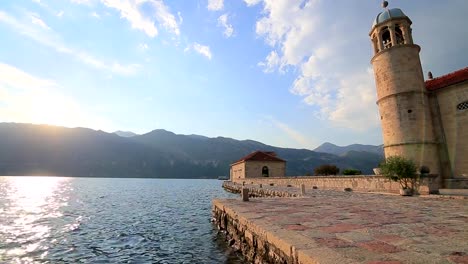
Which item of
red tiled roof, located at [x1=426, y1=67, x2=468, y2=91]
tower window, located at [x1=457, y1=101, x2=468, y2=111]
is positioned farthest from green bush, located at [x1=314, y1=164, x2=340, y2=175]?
tower window, located at [x1=457, y1=101, x2=468, y2=111]

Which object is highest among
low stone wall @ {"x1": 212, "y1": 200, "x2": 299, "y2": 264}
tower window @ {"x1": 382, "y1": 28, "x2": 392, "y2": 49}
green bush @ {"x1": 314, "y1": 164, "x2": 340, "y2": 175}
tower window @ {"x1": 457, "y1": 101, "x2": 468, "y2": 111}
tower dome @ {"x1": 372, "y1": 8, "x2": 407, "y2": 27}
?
tower dome @ {"x1": 372, "y1": 8, "x2": 407, "y2": 27}

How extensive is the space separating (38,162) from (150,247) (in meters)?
198

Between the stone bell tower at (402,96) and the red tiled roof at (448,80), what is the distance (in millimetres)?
1491

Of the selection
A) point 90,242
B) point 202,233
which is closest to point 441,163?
point 202,233

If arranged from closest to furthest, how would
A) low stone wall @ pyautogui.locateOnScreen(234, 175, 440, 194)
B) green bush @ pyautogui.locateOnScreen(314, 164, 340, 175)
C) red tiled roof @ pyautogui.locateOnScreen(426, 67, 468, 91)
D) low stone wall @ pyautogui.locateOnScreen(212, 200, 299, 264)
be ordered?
1. low stone wall @ pyautogui.locateOnScreen(212, 200, 299, 264)
2. low stone wall @ pyautogui.locateOnScreen(234, 175, 440, 194)
3. red tiled roof @ pyautogui.locateOnScreen(426, 67, 468, 91)
4. green bush @ pyautogui.locateOnScreen(314, 164, 340, 175)

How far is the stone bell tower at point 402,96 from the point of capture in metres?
20.2

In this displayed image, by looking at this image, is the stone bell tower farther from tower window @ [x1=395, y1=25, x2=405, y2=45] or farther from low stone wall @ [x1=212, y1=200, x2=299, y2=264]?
low stone wall @ [x1=212, y1=200, x2=299, y2=264]

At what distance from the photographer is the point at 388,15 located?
22.1 metres

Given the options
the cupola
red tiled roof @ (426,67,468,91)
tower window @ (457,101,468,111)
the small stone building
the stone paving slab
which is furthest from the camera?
the small stone building

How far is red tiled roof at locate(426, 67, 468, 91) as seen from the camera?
20.4 m

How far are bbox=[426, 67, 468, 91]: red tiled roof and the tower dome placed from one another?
6.33m

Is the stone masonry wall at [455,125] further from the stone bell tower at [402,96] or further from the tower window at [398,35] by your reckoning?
the tower window at [398,35]

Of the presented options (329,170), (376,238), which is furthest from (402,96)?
(329,170)

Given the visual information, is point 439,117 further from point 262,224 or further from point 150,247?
point 150,247
